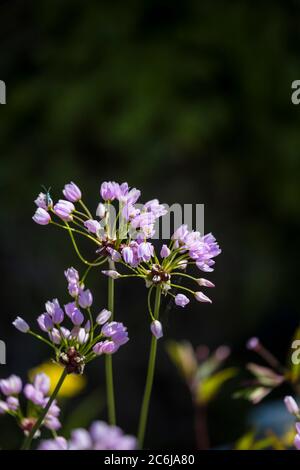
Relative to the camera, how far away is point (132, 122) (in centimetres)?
259

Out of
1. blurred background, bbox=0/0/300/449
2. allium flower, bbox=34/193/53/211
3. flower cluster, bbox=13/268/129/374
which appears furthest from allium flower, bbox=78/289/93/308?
blurred background, bbox=0/0/300/449

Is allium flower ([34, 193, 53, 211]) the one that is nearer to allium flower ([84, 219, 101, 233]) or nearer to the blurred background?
allium flower ([84, 219, 101, 233])

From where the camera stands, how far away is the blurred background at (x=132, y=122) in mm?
2676

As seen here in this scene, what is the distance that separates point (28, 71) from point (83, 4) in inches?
12.7

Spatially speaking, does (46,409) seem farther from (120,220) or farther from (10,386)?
(120,220)

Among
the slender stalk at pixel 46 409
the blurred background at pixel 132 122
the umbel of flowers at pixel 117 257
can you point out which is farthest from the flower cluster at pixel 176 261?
the blurred background at pixel 132 122

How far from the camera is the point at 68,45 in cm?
273

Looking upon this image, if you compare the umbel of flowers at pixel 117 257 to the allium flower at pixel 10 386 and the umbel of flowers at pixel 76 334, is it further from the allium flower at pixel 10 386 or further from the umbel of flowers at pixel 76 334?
the allium flower at pixel 10 386

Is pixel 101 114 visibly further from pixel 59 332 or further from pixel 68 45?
pixel 59 332

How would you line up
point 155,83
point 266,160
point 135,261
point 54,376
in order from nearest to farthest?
point 135,261 → point 54,376 → point 155,83 → point 266,160

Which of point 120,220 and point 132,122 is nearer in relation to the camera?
point 120,220

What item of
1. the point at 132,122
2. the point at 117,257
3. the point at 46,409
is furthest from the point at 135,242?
the point at 132,122

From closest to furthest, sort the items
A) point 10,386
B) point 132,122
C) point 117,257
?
point 117,257
point 10,386
point 132,122
